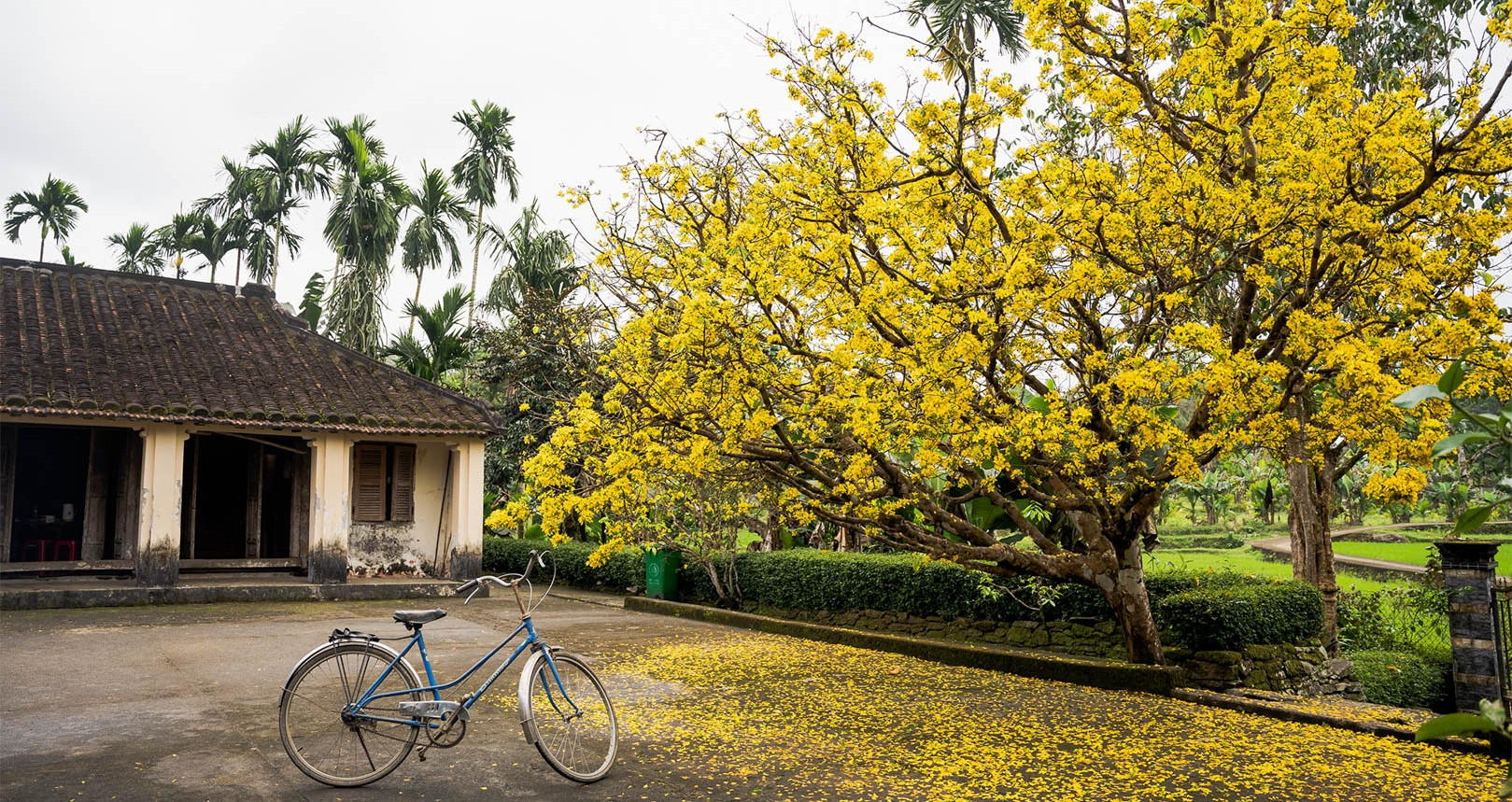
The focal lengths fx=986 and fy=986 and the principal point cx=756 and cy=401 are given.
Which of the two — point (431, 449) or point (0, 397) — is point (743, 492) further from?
point (0, 397)

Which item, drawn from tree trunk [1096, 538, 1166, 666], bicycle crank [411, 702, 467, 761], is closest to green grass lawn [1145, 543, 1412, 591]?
tree trunk [1096, 538, 1166, 666]

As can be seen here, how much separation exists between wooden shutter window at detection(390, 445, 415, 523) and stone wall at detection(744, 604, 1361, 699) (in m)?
8.60

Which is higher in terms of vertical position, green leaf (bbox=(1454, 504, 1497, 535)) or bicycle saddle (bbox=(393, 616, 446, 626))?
green leaf (bbox=(1454, 504, 1497, 535))

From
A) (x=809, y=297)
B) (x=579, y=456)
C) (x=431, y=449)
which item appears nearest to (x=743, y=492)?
(x=579, y=456)

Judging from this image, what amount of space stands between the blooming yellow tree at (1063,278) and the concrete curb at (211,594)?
7.85 meters

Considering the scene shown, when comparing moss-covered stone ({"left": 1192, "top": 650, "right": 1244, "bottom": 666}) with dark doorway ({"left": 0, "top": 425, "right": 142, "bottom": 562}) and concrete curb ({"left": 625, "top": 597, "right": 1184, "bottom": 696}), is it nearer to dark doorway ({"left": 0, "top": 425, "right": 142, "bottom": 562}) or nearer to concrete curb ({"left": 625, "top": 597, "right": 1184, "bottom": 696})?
concrete curb ({"left": 625, "top": 597, "right": 1184, "bottom": 696})

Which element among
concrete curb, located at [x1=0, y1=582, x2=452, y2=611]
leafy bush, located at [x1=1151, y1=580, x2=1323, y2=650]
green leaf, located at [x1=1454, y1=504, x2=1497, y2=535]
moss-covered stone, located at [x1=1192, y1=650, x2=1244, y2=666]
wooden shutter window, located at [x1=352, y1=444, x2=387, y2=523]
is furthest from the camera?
wooden shutter window, located at [x1=352, y1=444, x2=387, y2=523]

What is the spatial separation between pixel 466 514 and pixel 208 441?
15.1 feet

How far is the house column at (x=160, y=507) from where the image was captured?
1392 cm

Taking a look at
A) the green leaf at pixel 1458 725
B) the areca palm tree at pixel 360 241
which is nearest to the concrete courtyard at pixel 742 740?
the green leaf at pixel 1458 725

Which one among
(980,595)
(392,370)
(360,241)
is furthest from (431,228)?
(980,595)

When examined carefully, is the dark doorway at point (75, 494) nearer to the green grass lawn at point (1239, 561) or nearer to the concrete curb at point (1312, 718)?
the concrete curb at point (1312, 718)

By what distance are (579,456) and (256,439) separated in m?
9.01

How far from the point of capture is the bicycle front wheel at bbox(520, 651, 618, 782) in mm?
5285
